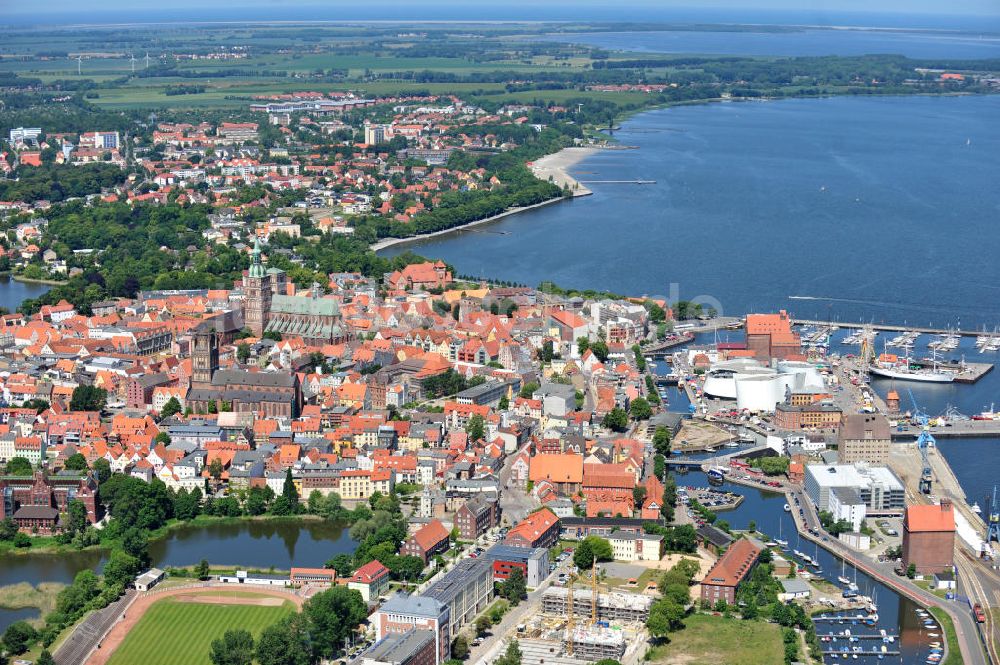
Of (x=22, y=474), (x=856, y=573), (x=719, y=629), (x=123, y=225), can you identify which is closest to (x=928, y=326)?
(x=856, y=573)

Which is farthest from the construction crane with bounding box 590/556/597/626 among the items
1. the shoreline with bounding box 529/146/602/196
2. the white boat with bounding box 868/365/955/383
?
the shoreline with bounding box 529/146/602/196

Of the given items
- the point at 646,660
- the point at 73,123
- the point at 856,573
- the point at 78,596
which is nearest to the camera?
the point at 646,660

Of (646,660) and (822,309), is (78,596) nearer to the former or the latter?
(646,660)

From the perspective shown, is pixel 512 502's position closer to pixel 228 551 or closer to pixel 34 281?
pixel 228 551

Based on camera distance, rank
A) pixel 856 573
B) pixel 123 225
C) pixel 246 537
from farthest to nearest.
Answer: pixel 123 225
pixel 246 537
pixel 856 573

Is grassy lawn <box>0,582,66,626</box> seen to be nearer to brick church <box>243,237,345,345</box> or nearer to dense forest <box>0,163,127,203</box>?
brick church <box>243,237,345,345</box>

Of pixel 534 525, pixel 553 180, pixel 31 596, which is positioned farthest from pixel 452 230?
pixel 31 596
